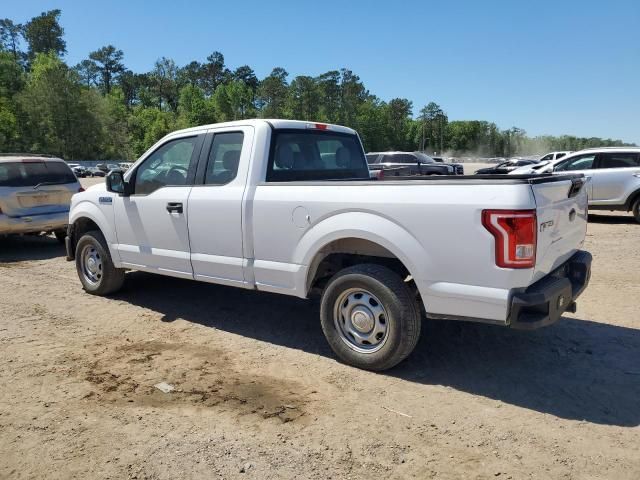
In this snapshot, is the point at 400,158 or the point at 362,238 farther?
the point at 400,158

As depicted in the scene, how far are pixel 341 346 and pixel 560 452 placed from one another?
1763 mm

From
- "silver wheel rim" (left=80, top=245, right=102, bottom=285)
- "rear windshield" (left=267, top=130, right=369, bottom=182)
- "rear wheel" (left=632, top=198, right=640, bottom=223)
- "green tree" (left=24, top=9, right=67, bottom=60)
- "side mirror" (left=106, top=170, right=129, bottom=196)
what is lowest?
"rear wheel" (left=632, top=198, right=640, bottom=223)

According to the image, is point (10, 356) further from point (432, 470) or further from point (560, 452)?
point (560, 452)

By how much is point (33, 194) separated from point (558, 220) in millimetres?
8745

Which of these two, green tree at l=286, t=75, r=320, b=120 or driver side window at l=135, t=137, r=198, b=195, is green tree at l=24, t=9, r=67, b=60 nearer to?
green tree at l=286, t=75, r=320, b=120

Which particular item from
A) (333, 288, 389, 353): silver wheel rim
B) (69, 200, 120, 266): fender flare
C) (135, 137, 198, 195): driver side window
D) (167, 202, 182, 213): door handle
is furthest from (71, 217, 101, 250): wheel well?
(333, 288, 389, 353): silver wheel rim

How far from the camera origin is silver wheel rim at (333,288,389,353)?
3998 mm

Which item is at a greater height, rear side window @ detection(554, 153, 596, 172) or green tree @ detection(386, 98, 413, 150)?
green tree @ detection(386, 98, 413, 150)

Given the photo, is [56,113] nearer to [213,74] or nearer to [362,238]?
[213,74]

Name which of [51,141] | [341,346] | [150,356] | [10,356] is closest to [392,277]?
[341,346]

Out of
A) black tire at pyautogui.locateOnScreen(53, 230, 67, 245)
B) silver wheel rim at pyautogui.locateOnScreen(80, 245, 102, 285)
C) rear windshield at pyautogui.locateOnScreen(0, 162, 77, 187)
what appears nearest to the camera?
silver wheel rim at pyautogui.locateOnScreen(80, 245, 102, 285)

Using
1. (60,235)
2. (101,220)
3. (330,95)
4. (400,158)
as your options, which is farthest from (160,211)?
(330,95)

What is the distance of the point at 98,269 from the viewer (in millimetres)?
6348

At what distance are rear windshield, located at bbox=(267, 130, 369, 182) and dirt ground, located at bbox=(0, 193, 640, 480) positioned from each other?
1.55 metres
